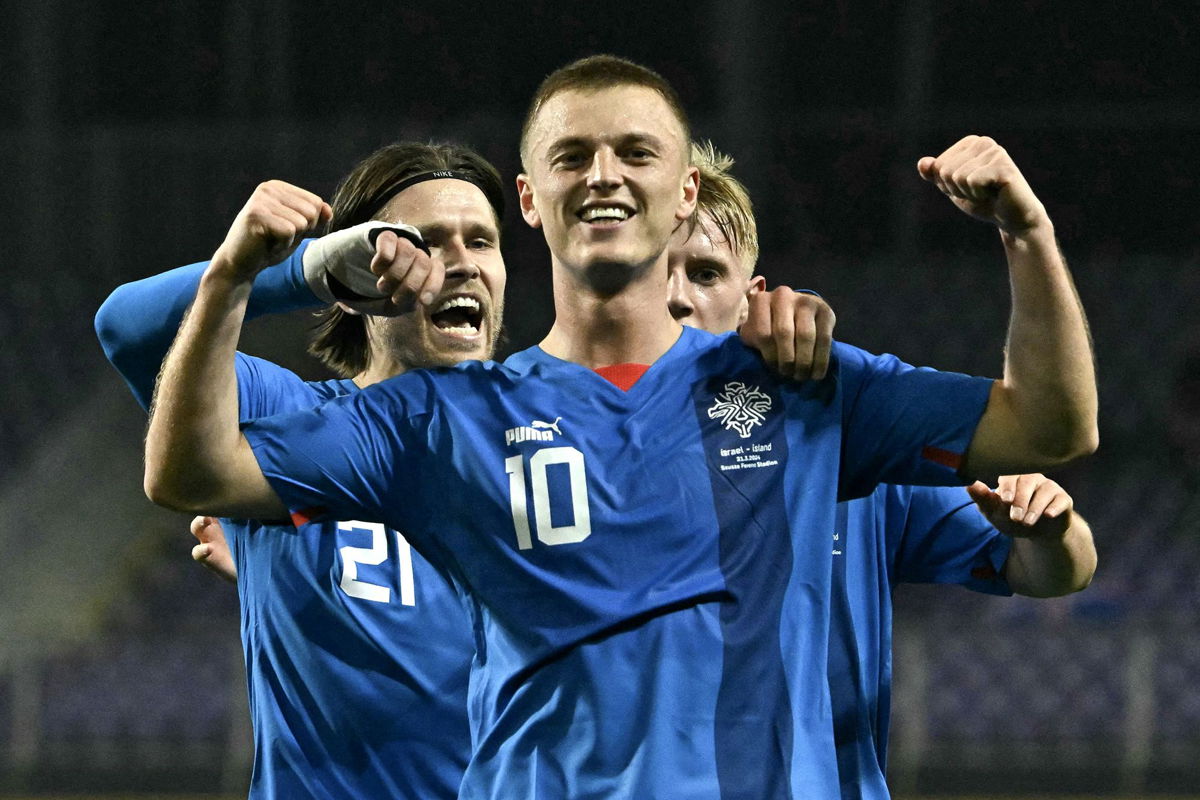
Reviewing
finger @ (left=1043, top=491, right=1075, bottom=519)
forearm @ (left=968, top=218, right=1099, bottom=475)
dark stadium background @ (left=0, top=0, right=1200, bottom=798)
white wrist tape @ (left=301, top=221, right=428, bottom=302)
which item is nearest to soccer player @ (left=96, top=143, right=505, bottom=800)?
white wrist tape @ (left=301, top=221, right=428, bottom=302)

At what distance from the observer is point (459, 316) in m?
3.45

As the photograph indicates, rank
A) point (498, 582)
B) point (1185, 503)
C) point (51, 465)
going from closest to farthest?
1. point (498, 582)
2. point (1185, 503)
3. point (51, 465)

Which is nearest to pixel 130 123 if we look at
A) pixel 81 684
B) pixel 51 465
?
pixel 51 465

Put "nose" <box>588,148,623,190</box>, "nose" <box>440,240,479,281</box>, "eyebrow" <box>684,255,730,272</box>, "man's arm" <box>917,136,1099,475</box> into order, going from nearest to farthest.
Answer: "man's arm" <box>917,136,1099,475</box>, "nose" <box>588,148,623,190</box>, "nose" <box>440,240,479,281</box>, "eyebrow" <box>684,255,730,272</box>

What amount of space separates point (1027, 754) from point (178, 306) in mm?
6677

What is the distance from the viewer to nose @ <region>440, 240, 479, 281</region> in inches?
132

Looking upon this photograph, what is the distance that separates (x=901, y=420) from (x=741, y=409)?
24 centimetres

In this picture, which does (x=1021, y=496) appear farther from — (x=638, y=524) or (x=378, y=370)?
(x=378, y=370)

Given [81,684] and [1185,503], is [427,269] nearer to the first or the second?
[81,684]

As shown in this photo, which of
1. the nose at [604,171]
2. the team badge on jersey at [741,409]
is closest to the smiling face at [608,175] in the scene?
the nose at [604,171]

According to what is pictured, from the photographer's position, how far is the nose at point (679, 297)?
11.6 ft

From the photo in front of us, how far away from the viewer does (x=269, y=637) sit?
304 cm

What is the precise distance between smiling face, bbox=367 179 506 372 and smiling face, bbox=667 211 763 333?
0.41m

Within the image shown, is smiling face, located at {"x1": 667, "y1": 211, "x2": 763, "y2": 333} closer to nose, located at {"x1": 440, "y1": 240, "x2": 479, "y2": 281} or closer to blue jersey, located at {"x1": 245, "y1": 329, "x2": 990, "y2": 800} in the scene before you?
nose, located at {"x1": 440, "y1": 240, "x2": 479, "y2": 281}
